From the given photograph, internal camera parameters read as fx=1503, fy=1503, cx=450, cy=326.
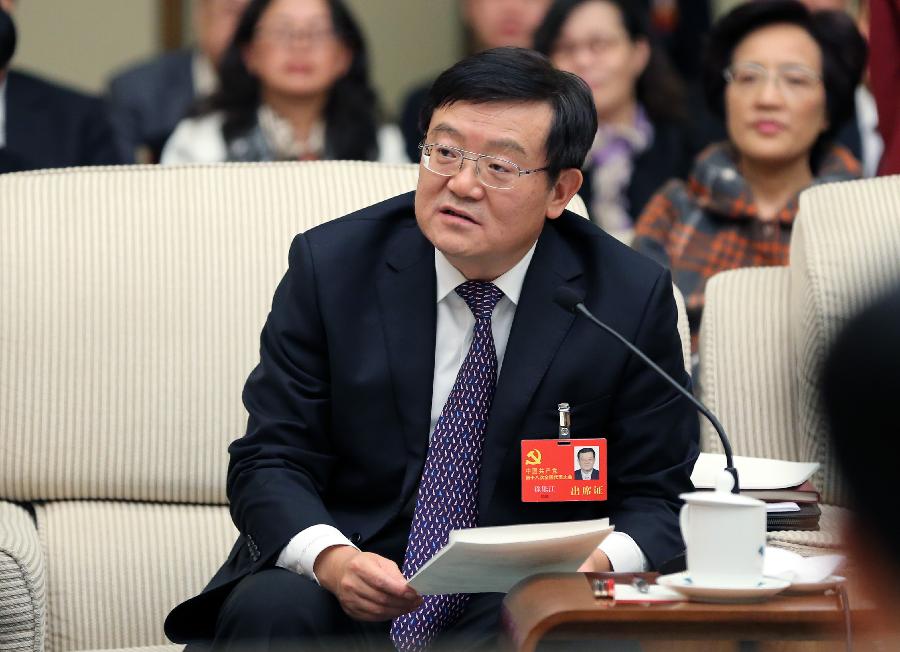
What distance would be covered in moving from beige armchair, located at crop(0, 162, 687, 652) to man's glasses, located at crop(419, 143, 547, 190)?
0.64 meters

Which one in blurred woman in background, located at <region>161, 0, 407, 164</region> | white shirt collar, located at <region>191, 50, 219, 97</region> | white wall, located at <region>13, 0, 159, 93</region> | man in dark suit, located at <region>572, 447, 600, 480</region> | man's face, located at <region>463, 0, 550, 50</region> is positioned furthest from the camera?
white wall, located at <region>13, 0, 159, 93</region>

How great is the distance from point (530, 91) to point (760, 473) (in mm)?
691

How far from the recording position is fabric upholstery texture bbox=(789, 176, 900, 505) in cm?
268

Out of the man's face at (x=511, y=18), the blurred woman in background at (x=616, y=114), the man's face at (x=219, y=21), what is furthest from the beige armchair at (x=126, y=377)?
the man's face at (x=511, y=18)

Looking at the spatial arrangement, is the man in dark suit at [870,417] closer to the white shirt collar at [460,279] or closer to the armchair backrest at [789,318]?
the white shirt collar at [460,279]

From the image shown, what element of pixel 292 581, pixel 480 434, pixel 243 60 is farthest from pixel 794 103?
pixel 292 581

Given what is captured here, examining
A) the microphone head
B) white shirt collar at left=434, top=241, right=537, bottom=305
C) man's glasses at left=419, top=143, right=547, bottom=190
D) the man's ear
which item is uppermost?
man's glasses at left=419, top=143, right=547, bottom=190

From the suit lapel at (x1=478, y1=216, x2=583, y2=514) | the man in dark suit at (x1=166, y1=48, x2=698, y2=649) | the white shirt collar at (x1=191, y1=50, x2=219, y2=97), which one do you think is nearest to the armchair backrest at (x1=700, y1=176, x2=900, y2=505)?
the man in dark suit at (x1=166, y1=48, x2=698, y2=649)

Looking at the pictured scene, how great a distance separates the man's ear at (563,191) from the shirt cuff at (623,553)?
0.52 m

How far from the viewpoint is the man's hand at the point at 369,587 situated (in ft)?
6.30

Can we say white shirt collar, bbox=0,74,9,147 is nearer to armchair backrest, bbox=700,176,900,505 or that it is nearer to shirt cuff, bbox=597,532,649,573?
armchair backrest, bbox=700,176,900,505

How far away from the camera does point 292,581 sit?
2033 millimetres

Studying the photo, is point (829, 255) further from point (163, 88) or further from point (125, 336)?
point (163, 88)

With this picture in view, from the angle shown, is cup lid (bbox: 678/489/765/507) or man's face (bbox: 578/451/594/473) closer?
cup lid (bbox: 678/489/765/507)
